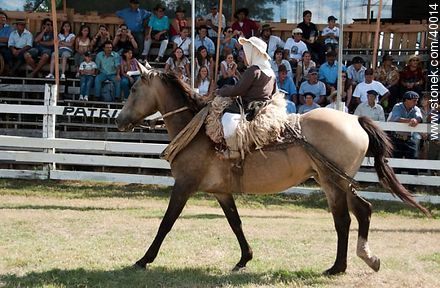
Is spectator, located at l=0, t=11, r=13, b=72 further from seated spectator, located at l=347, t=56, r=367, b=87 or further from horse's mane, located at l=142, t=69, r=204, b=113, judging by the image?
horse's mane, located at l=142, t=69, r=204, b=113

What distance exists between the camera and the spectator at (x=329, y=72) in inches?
614

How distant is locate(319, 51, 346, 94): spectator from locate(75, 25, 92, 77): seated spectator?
583 cm

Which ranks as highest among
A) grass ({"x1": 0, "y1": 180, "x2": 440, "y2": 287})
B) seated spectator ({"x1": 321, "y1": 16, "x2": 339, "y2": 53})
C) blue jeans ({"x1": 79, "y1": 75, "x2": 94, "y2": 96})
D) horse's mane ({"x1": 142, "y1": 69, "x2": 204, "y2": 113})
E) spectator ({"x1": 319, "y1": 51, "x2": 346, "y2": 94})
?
seated spectator ({"x1": 321, "y1": 16, "x2": 339, "y2": 53})

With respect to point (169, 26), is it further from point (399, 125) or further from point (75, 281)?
point (75, 281)

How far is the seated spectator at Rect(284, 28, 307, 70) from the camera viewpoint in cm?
1645

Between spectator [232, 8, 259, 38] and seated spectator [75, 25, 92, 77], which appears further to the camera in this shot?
spectator [232, 8, 259, 38]

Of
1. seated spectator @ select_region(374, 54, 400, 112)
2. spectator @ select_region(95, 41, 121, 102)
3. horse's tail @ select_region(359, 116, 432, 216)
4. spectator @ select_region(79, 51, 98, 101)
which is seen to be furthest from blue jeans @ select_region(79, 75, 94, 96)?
horse's tail @ select_region(359, 116, 432, 216)

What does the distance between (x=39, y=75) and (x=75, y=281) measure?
11.8 m

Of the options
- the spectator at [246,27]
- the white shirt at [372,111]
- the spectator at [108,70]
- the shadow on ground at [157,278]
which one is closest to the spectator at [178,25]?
the spectator at [246,27]

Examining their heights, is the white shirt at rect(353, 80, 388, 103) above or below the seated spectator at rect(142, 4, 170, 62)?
below

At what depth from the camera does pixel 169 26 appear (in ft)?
59.2

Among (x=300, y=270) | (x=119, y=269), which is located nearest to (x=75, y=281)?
(x=119, y=269)

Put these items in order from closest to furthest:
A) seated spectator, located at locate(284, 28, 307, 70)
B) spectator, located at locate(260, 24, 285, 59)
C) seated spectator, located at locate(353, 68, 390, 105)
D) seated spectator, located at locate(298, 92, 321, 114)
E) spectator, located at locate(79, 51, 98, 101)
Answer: seated spectator, located at locate(298, 92, 321, 114) < seated spectator, located at locate(353, 68, 390, 105) < spectator, located at locate(79, 51, 98, 101) < seated spectator, located at locate(284, 28, 307, 70) < spectator, located at locate(260, 24, 285, 59)

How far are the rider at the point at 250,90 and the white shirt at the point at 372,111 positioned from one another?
6.79m
